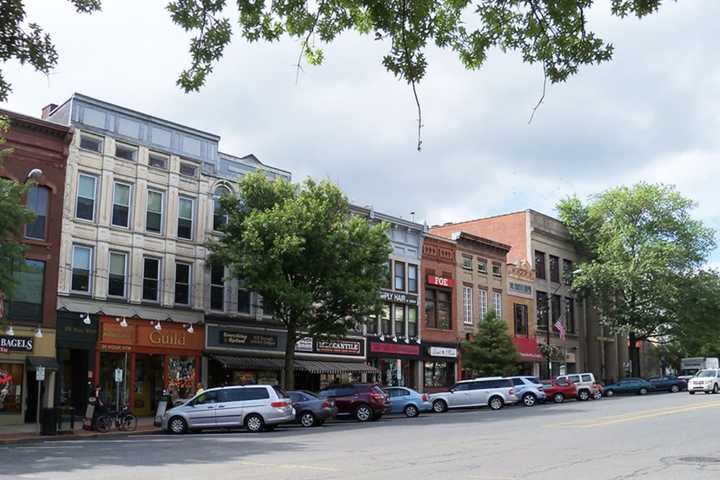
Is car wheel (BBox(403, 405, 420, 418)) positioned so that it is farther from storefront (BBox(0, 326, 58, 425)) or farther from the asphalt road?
storefront (BBox(0, 326, 58, 425))

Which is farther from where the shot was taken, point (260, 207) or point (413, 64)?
point (260, 207)

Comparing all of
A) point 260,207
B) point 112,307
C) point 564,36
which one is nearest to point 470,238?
point 260,207

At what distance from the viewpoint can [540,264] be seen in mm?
58312

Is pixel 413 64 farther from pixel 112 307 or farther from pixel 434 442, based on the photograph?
pixel 112 307

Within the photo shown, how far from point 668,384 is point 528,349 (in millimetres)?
10514

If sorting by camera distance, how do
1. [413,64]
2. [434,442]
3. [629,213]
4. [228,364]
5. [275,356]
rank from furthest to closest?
[629,213] < [275,356] < [228,364] < [434,442] < [413,64]

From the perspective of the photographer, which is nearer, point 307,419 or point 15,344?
point 307,419

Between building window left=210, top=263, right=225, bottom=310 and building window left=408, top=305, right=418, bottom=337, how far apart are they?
13615 mm

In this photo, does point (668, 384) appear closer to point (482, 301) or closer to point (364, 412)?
point (482, 301)

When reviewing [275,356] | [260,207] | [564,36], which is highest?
[260,207]

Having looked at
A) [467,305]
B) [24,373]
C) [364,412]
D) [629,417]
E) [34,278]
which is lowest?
[364,412]

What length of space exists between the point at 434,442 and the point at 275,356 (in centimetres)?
1941

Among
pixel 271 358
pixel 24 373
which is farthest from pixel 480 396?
pixel 24 373

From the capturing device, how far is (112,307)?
31.0m
